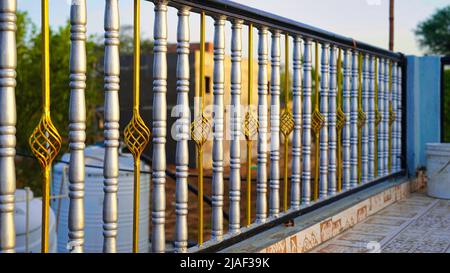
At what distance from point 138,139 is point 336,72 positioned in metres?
2.33

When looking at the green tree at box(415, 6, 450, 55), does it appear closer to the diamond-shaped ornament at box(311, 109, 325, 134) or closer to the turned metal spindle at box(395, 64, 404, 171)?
the turned metal spindle at box(395, 64, 404, 171)

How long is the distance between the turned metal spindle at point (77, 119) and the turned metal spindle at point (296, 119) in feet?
5.76

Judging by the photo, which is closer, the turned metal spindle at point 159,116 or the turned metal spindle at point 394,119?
the turned metal spindle at point 159,116

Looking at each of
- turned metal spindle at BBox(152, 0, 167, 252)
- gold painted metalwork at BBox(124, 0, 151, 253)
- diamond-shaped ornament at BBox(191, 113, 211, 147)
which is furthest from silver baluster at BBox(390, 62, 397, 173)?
gold painted metalwork at BBox(124, 0, 151, 253)

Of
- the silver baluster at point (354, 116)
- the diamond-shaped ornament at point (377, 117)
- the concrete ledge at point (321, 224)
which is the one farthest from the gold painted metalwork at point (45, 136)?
the diamond-shaped ornament at point (377, 117)

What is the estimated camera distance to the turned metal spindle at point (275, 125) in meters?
3.03

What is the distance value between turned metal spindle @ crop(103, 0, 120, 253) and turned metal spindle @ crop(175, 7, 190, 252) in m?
0.38

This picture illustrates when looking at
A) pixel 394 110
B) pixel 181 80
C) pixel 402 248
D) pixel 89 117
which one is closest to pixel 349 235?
pixel 402 248

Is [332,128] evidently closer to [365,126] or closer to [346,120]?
[346,120]

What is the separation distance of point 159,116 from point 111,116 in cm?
26

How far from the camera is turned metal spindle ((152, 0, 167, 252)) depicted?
83.2 inches

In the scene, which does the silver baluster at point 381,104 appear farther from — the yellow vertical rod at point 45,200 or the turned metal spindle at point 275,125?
the yellow vertical rod at point 45,200

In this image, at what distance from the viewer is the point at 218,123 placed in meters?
2.50

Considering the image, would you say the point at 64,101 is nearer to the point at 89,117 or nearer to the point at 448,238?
the point at 89,117
